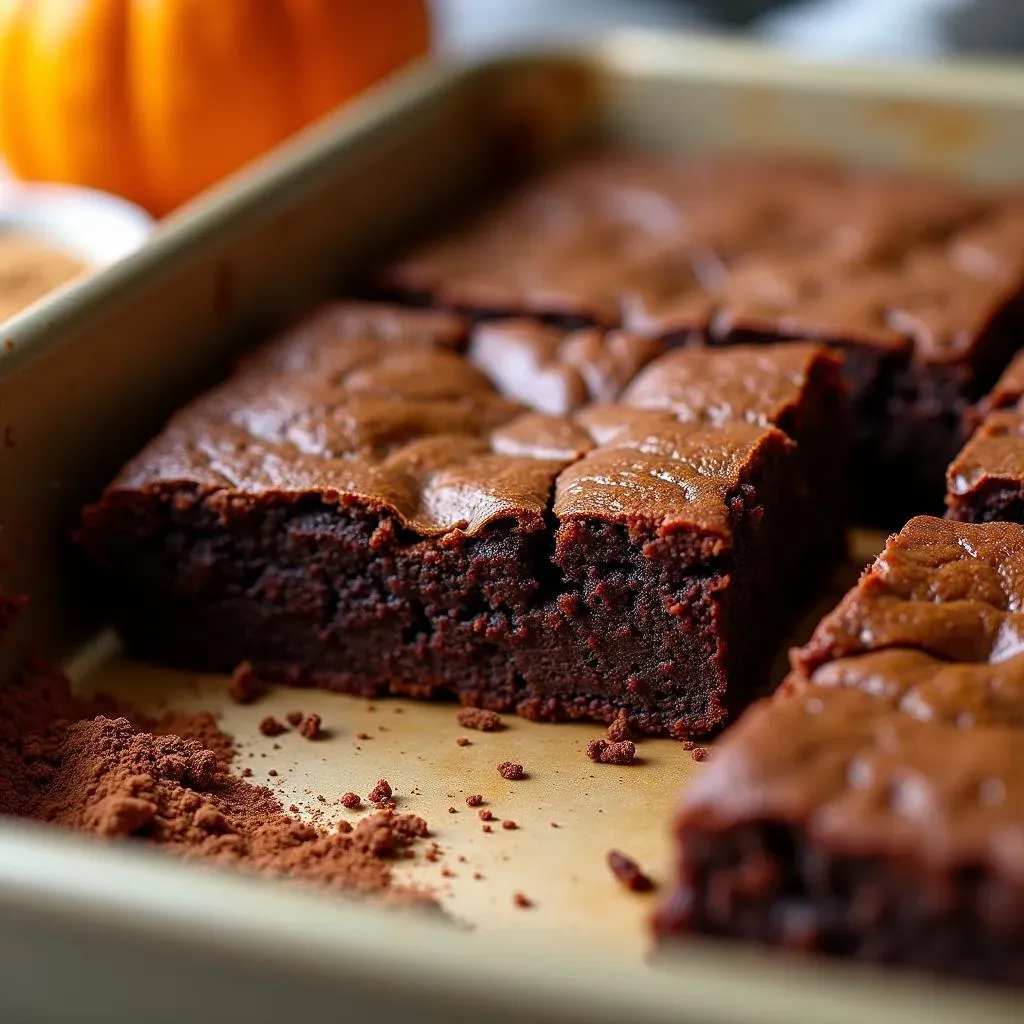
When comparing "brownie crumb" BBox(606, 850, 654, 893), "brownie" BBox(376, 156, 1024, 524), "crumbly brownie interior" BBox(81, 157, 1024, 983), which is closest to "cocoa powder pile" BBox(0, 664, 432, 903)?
"brownie crumb" BBox(606, 850, 654, 893)

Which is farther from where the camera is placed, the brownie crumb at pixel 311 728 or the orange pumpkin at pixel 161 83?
the orange pumpkin at pixel 161 83

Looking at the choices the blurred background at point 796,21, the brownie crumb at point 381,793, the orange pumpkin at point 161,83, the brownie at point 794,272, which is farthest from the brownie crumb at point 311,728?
the blurred background at point 796,21

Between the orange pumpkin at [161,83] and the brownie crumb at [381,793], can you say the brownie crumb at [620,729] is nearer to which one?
the brownie crumb at [381,793]

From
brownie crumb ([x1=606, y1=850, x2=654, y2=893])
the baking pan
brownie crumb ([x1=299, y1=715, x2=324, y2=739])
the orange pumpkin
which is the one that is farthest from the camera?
the orange pumpkin

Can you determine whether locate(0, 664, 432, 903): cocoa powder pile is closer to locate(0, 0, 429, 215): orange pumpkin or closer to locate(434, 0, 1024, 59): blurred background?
locate(0, 0, 429, 215): orange pumpkin

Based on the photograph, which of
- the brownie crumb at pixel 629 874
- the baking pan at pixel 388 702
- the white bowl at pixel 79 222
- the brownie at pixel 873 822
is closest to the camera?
Answer: the baking pan at pixel 388 702

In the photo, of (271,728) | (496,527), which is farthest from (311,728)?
(496,527)

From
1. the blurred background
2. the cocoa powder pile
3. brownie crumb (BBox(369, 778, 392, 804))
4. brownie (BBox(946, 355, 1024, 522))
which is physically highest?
the blurred background

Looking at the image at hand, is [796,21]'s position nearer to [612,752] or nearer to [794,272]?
[794,272]
